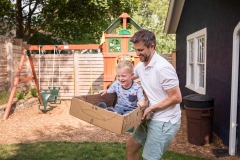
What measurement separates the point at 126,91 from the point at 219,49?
3.58 meters

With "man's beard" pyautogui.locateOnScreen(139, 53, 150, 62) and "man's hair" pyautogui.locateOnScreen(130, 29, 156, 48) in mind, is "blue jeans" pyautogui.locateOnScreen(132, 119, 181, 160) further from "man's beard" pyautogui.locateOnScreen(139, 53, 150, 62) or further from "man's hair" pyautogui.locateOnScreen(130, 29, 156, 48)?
"man's hair" pyautogui.locateOnScreen(130, 29, 156, 48)

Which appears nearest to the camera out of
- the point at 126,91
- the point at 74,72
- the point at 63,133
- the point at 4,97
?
the point at 126,91

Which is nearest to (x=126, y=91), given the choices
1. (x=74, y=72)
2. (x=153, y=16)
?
(x=74, y=72)

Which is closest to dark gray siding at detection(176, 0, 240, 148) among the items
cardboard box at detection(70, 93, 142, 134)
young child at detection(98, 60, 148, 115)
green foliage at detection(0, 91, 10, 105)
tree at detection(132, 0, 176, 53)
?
young child at detection(98, 60, 148, 115)

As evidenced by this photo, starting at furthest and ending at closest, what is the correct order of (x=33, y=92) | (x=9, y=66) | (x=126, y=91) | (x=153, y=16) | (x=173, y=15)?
(x=153, y=16)
(x=33, y=92)
(x=173, y=15)
(x=9, y=66)
(x=126, y=91)

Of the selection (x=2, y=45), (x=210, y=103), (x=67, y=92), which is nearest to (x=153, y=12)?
(x=67, y=92)

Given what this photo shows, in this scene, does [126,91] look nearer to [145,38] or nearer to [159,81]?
[159,81]

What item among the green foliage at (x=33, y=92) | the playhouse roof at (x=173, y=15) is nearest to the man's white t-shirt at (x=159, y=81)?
the playhouse roof at (x=173, y=15)

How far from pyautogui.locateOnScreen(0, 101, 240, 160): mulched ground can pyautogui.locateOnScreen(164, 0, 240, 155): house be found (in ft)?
1.62

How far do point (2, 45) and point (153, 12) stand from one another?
25.4 metres

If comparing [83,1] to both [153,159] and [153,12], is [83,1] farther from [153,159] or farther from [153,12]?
[153,12]

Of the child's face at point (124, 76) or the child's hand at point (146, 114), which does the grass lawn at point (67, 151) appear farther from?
the child's hand at point (146, 114)

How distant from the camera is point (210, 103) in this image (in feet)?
17.8

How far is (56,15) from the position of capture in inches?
594
